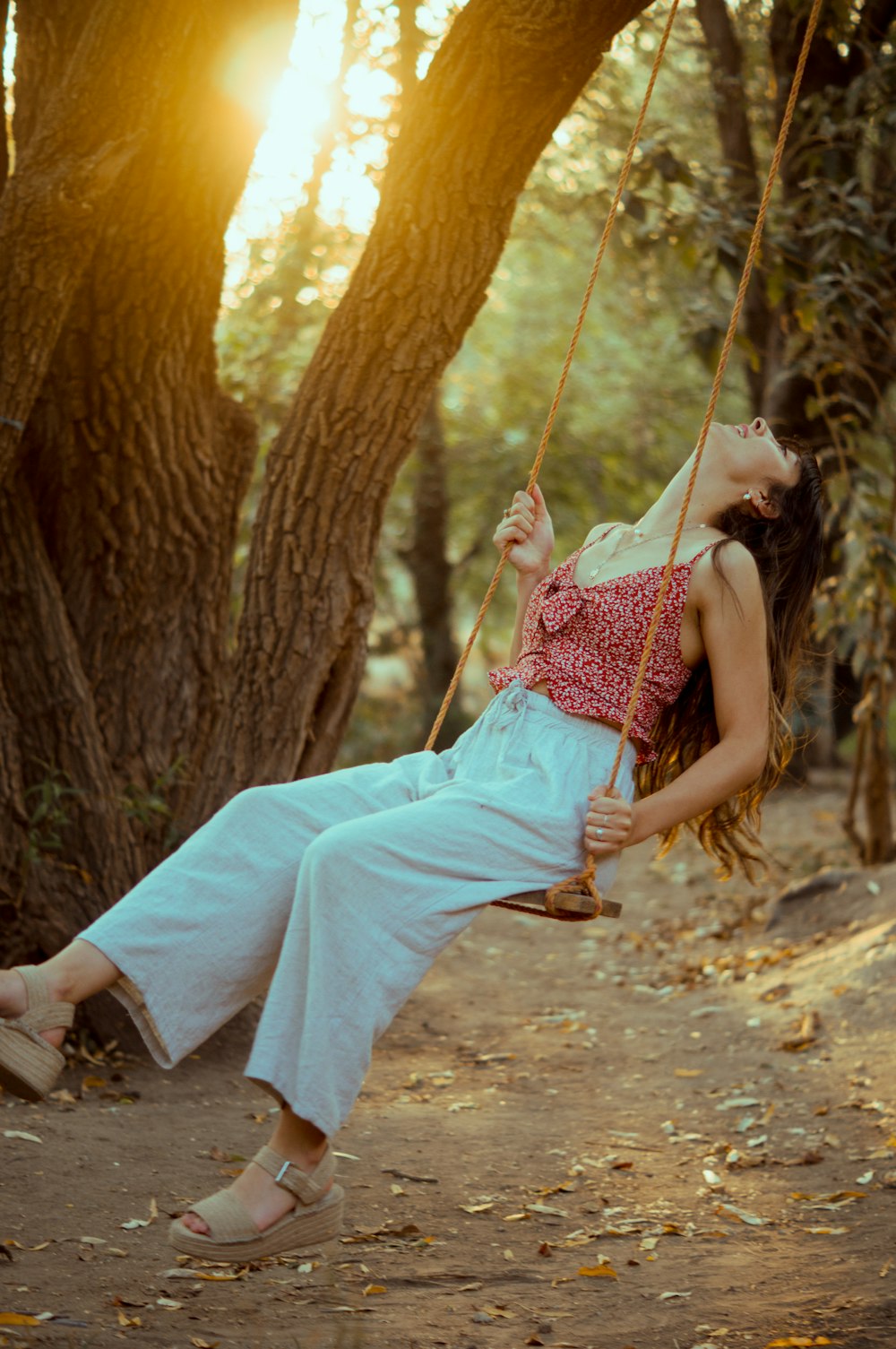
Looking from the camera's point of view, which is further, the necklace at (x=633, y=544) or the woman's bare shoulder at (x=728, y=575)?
the necklace at (x=633, y=544)

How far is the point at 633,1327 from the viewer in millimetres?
2477

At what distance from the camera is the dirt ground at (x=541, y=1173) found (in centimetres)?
248

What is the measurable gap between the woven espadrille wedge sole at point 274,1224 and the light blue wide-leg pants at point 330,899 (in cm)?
12

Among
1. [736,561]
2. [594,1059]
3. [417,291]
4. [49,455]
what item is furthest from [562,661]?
[594,1059]

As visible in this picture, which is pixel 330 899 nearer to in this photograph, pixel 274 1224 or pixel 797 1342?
pixel 274 1224

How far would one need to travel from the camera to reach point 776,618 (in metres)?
2.80

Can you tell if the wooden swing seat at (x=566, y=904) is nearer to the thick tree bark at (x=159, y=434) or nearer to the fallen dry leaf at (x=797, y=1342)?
the fallen dry leaf at (x=797, y=1342)

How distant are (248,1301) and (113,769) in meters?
2.06

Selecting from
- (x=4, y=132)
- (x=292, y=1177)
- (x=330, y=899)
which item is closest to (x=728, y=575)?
(x=330, y=899)

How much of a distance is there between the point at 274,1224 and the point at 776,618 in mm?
1517

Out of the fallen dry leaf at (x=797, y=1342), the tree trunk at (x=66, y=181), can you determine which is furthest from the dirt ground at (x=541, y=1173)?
the tree trunk at (x=66, y=181)

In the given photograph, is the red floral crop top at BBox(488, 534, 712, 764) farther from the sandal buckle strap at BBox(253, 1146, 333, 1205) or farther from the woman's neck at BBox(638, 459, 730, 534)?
the sandal buckle strap at BBox(253, 1146, 333, 1205)

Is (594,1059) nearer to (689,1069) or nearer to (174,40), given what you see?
(689,1069)

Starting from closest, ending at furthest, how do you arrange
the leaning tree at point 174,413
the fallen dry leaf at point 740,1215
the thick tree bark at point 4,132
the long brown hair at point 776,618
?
1. the long brown hair at point 776,618
2. the fallen dry leaf at point 740,1215
3. the leaning tree at point 174,413
4. the thick tree bark at point 4,132
